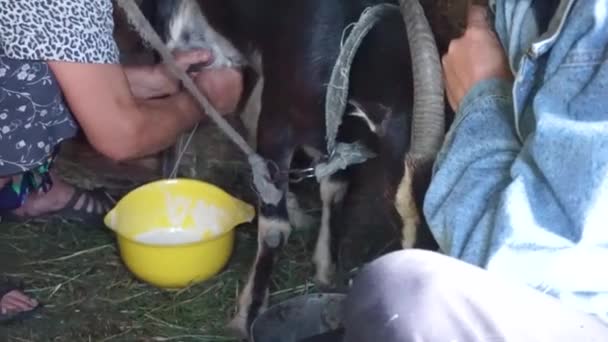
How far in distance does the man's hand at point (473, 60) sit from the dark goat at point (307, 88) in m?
0.05

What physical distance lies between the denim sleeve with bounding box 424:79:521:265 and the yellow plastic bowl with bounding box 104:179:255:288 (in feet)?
3.33

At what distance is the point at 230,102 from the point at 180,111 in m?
0.15

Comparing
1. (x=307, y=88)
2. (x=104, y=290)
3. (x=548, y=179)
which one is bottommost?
(x=104, y=290)

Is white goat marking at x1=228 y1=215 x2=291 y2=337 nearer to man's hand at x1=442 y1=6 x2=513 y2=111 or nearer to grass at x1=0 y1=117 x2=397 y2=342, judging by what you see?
grass at x1=0 y1=117 x2=397 y2=342

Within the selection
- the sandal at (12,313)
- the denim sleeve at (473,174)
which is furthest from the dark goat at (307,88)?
the sandal at (12,313)

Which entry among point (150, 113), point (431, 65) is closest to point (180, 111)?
point (150, 113)

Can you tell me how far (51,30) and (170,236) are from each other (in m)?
0.63

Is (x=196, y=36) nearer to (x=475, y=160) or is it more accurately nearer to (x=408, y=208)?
(x=408, y=208)

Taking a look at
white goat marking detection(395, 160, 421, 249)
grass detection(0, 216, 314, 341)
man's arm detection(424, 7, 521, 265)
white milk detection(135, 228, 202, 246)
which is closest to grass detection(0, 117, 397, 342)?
grass detection(0, 216, 314, 341)

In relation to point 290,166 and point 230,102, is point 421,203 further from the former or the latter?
point 230,102

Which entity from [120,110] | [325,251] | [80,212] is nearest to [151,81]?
[120,110]

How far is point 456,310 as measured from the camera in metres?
0.91

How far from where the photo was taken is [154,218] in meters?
2.14

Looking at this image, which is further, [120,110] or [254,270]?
[254,270]
